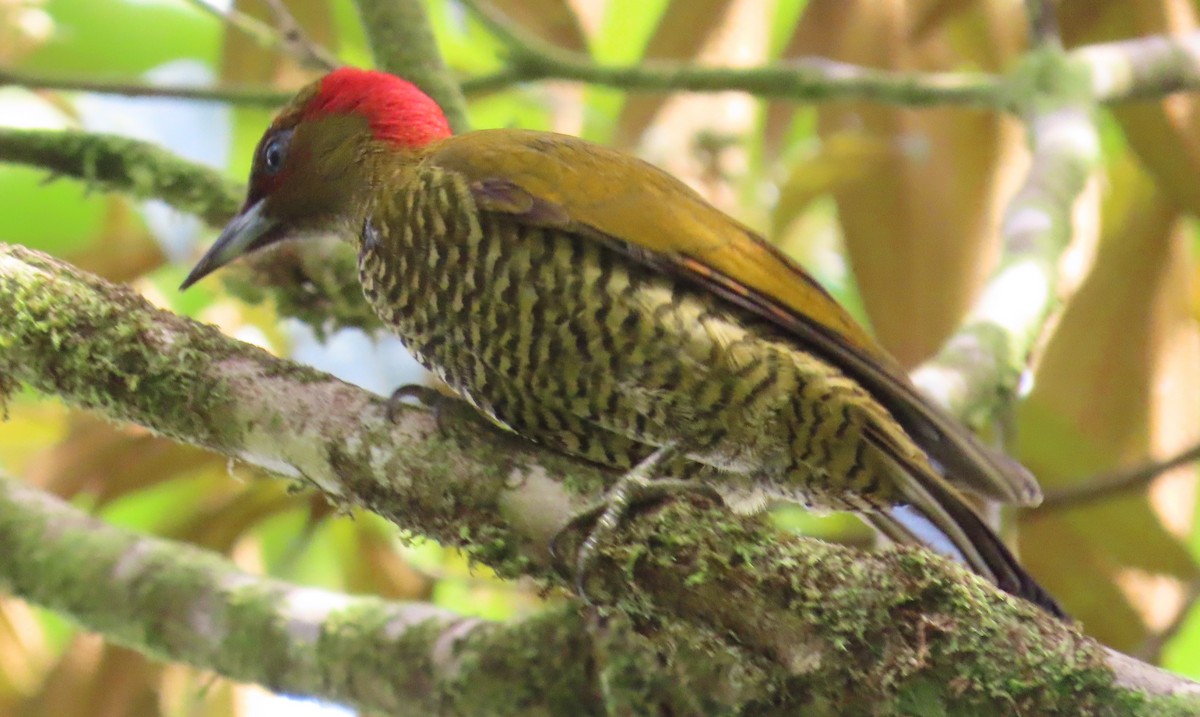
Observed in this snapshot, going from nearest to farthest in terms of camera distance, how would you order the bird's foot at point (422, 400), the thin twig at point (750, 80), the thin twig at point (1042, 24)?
the bird's foot at point (422, 400) < the thin twig at point (750, 80) < the thin twig at point (1042, 24)

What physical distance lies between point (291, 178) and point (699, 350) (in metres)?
0.97

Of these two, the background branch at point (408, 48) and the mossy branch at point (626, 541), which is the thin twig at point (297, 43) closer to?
the background branch at point (408, 48)

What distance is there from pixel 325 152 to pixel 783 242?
5.32 feet

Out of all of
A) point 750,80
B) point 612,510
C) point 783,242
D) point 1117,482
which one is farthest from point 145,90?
point 1117,482

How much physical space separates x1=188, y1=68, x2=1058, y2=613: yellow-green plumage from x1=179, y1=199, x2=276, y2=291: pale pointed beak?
395 mm

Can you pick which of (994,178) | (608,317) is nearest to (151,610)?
(608,317)

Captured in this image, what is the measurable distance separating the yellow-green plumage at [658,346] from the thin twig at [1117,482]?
37.0 inches

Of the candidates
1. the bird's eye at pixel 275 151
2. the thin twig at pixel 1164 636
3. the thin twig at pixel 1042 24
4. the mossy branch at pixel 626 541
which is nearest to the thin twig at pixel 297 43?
the bird's eye at pixel 275 151

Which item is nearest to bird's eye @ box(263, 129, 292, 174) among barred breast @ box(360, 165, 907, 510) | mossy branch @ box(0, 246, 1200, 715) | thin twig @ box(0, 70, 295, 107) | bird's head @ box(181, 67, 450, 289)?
bird's head @ box(181, 67, 450, 289)

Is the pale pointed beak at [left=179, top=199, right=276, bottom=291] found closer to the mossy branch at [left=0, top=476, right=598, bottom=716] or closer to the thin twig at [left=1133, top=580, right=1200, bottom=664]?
the mossy branch at [left=0, top=476, right=598, bottom=716]

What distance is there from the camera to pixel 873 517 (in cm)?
216

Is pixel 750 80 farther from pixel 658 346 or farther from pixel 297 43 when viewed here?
pixel 658 346

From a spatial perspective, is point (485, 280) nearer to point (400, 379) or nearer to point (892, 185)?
point (400, 379)

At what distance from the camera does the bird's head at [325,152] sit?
7.50ft
